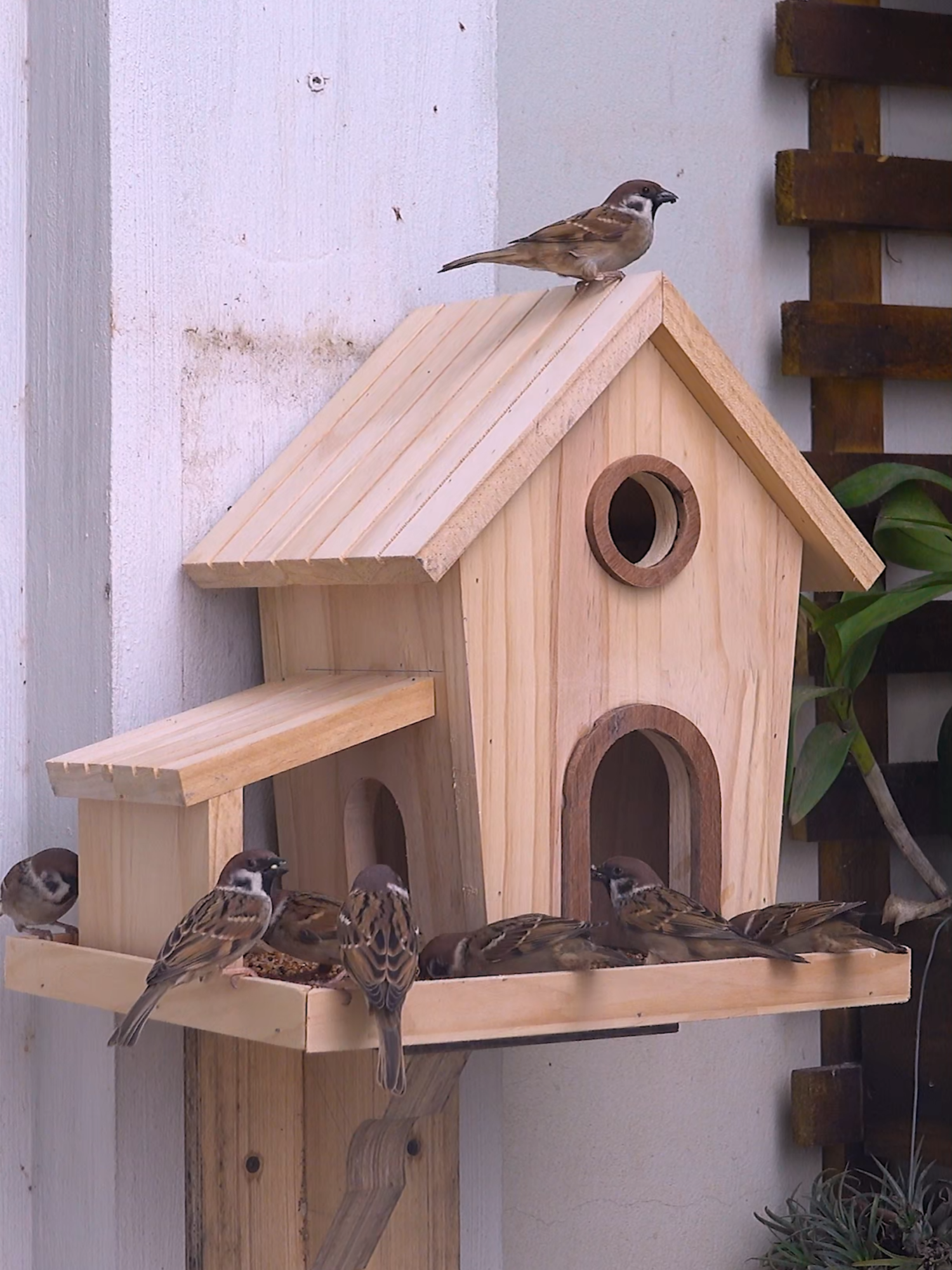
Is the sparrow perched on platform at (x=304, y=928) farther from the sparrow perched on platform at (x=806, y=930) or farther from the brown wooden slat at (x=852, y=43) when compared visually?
the brown wooden slat at (x=852, y=43)

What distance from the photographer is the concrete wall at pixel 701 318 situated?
286 cm

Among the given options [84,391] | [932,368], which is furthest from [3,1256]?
[932,368]

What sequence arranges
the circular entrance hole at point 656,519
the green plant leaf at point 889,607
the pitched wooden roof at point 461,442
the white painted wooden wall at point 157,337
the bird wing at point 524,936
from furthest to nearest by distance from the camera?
the green plant leaf at point 889,607 → the white painted wooden wall at point 157,337 → the circular entrance hole at point 656,519 → the pitched wooden roof at point 461,442 → the bird wing at point 524,936

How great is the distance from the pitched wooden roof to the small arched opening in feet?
0.92

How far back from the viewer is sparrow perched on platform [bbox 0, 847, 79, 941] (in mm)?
2043

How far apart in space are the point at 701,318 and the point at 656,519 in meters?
0.84

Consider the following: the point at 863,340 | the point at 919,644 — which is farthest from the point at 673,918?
the point at 863,340

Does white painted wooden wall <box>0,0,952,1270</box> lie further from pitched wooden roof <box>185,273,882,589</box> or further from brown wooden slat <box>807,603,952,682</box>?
brown wooden slat <box>807,603,952,682</box>

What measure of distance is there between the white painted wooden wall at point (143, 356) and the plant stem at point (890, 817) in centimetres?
101

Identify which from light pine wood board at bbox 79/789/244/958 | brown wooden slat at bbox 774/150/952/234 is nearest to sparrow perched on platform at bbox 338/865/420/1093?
light pine wood board at bbox 79/789/244/958

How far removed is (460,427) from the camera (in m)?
2.04

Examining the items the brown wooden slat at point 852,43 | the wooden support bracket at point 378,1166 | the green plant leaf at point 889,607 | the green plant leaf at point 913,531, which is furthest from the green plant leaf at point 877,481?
the wooden support bracket at point 378,1166

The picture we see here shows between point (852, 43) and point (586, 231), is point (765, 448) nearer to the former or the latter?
point (586, 231)

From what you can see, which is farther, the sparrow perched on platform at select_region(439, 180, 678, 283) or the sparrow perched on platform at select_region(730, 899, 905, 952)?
the sparrow perched on platform at select_region(439, 180, 678, 283)
